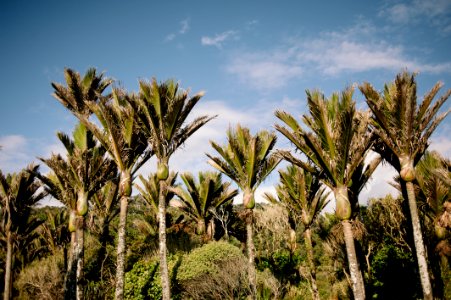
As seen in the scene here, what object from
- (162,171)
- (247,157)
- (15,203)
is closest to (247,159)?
(247,157)

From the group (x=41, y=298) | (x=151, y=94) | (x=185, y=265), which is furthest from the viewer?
(x=41, y=298)

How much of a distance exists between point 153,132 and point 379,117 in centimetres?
689

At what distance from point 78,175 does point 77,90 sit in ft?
14.6

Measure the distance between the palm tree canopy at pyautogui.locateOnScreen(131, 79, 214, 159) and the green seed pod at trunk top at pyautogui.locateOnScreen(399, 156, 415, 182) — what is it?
654 centimetres

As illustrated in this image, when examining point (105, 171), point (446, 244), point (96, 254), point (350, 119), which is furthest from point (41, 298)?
point (446, 244)

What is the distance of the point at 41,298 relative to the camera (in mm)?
13617

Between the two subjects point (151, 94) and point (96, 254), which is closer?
point (151, 94)

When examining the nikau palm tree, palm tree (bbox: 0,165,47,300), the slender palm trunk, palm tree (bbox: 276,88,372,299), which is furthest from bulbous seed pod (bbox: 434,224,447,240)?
the slender palm trunk

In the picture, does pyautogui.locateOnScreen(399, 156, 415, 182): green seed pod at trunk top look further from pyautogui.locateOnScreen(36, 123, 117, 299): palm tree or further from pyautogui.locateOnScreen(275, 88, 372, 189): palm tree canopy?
pyautogui.locateOnScreen(36, 123, 117, 299): palm tree

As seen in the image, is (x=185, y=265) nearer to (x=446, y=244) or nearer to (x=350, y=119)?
(x=350, y=119)

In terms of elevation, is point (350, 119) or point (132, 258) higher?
point (350, 119)

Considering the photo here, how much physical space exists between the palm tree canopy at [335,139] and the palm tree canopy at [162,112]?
4.13 metres

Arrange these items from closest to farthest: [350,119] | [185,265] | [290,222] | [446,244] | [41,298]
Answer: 1. [350,119]
2. [446,244]
3. [185,265]
4. [41,298]
5. [290,222]

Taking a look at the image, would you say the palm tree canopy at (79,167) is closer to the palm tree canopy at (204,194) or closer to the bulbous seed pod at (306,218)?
the palm tree canopy at (204,194)
